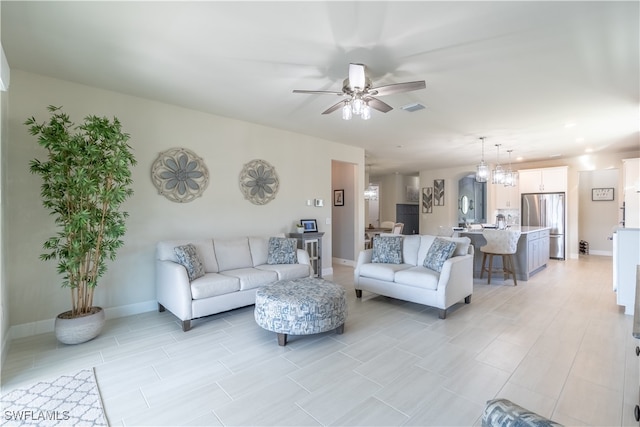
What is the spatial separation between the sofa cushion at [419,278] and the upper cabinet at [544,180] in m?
6.29

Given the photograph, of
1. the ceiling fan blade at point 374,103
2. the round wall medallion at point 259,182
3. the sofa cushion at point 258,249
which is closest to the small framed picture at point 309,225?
the round wall medallion at point 259,182

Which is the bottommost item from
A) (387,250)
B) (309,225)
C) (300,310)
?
(300,310)

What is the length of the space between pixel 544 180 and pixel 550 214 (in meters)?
0.94

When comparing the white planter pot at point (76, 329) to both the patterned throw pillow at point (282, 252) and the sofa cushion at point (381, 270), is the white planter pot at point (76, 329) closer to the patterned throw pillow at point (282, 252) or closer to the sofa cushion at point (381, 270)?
the patterned throw pillow at point (282, 252)

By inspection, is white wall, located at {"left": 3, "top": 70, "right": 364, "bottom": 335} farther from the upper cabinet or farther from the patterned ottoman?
the upper cabinet

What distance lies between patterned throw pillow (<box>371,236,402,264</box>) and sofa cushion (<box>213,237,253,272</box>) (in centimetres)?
192

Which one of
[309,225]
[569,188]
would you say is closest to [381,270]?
[309,225]

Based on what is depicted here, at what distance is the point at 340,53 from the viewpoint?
2.60 meters

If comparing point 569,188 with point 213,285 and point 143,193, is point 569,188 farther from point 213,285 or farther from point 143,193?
point 143,193

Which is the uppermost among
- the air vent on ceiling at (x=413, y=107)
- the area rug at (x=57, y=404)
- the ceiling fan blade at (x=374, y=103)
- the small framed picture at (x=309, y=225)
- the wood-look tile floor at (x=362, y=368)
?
the air vent on ceiling at (x=413, y=107)

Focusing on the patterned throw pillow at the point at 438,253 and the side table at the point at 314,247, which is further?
the side table at the point at 314,247

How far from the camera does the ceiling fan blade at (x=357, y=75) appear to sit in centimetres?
237

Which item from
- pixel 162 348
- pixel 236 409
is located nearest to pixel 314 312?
pixel 236 409

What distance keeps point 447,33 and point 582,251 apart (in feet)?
30.7
